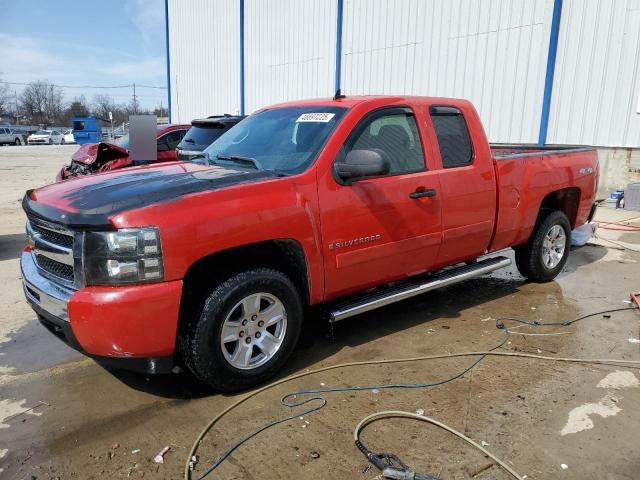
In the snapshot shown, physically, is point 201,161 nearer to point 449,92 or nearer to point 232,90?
point 449,92

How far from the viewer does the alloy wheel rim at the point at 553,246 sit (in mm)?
5812

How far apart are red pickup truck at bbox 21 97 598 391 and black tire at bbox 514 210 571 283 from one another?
30.9 inches

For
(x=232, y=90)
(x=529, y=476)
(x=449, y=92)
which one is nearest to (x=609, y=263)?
(x=529, y=476)

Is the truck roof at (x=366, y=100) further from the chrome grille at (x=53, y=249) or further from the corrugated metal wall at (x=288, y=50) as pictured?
the corrugated metal wall at (x=288, y=50)

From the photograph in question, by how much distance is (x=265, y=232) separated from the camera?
129 inches

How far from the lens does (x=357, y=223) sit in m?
3.74

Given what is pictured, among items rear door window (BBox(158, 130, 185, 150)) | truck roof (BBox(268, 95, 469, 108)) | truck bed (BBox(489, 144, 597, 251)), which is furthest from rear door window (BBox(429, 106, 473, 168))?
rear door window (BBox(158, 130, 185, 150))

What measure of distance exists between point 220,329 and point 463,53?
11.9 meters

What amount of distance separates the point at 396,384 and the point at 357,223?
116cm

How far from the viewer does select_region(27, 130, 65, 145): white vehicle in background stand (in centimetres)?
4594

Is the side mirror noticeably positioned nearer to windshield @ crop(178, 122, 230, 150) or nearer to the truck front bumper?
the truck front bumper

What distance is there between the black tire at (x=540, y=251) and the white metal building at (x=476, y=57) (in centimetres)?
634

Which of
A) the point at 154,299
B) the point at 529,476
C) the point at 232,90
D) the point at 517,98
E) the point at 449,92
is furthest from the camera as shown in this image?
the point at 232,90

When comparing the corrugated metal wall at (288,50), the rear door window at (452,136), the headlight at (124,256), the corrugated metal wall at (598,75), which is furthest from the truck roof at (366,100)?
the corrugated metal wall at (288,50)
